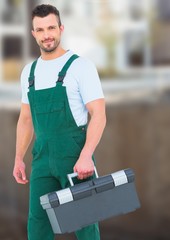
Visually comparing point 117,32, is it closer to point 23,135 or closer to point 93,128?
point 23,135

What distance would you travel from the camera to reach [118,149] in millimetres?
4664

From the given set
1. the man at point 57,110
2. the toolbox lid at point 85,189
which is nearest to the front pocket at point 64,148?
the man at point 57,110

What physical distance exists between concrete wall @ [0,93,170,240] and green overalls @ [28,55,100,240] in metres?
2.38

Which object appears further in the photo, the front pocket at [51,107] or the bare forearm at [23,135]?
the bare forearm at [23,135]

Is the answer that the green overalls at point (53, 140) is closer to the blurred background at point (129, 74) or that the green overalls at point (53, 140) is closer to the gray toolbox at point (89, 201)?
the gray toolbox at point (89, 201)

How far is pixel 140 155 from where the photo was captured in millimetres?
4617

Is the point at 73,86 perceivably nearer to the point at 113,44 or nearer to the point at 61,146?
the point at 61,146

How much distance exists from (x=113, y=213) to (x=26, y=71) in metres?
0.48

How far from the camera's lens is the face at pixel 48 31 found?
2.03 m

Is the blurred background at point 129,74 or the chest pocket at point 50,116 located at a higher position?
the chest pocket at point 50,116

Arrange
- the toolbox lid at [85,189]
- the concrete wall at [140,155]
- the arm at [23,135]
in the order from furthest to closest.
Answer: the concrete wall at [140,155]
the arm at [23,135]
the toolbox lid at [85,189]

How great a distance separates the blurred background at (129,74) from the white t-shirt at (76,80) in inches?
91.9

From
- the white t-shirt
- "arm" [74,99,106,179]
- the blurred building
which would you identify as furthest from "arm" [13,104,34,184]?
the blurred building

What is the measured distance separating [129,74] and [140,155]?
0.51 metres
